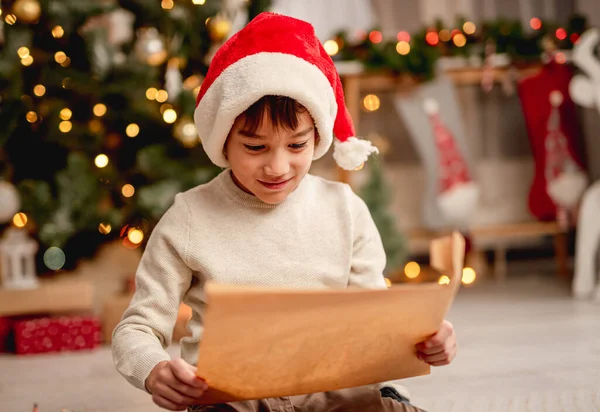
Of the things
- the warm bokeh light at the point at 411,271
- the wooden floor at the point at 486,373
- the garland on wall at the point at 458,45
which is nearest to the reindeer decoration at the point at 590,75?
the garland on wall at the point at 458,45

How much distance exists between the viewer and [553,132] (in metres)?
2.29

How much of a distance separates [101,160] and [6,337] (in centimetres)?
Result: 50

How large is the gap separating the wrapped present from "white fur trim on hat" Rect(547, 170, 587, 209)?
172 cm

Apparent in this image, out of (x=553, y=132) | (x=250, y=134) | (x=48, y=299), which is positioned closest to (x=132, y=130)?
(x=48, y=299)

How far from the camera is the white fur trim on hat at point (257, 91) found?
751 mm

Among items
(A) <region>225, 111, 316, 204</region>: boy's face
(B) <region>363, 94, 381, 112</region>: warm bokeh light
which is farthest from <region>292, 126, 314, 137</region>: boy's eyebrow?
(B) <region>363, 94, 381, 112</region>: warm bokeh light

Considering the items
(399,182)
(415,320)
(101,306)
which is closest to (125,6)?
(101,306)

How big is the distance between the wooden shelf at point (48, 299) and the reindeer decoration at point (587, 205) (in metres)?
1.41

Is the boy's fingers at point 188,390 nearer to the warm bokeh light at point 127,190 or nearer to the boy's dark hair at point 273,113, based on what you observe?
the boy's dark hair at point 273,113

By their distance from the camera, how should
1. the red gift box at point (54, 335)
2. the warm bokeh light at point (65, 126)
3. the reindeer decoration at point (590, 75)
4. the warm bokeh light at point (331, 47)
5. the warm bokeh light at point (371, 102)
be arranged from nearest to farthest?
the red gift box at point (54, 335) → the warm bokeh light at point (65, 126) → the reindeer decoration at point (590, 75) → the warm bokeh light at point (331, 47) → the warm bokeh light at point (371, 102)

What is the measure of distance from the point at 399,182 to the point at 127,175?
3.68ft

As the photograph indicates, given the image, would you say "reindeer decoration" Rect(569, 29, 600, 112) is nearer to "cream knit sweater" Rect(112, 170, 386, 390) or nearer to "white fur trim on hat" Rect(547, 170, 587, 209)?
"white fur trim on hat" Rect(547, 170, 587, 209)

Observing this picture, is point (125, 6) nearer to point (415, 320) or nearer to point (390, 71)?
point (390, 71)

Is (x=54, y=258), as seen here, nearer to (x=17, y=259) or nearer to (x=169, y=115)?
(x=17, y=259)
